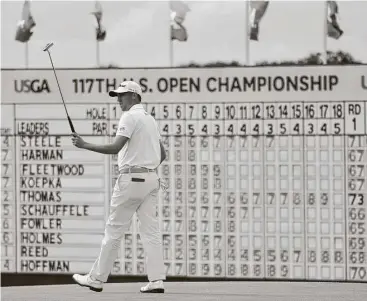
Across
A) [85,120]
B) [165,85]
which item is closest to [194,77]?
[165,85]

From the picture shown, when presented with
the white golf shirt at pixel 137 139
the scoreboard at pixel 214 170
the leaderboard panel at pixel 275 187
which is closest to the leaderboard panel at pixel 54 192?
the scoreboard at pixel 214 170

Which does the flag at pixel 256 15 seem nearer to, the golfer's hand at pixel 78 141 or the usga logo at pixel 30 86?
the usga logo at pixel 30 86

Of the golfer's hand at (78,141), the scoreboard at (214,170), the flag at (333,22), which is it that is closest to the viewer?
the golfer's hand at (78,141)

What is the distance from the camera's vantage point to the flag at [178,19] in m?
11.9

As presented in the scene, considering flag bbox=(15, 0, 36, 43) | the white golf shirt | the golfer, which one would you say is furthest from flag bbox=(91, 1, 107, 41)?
the white golf shirt

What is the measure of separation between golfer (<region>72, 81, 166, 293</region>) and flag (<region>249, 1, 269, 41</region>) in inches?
106

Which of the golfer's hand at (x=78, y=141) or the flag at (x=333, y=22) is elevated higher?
the flag at (x=333, y=22)

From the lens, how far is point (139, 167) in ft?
30.3

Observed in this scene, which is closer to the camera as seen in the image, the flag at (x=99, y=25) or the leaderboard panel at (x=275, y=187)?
the leaderboard panel at (x=275, y=187)

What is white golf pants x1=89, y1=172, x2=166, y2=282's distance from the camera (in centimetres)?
924

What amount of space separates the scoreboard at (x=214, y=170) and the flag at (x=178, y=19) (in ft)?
1.10

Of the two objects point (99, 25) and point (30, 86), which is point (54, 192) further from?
point (99, 25)

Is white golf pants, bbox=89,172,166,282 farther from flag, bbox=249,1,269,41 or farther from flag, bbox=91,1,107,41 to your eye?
flag, bbox=91,1,107,41

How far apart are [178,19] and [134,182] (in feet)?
10.3
